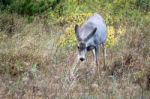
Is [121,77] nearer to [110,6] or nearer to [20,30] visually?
[20,30]

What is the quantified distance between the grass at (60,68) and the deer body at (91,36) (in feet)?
0.97

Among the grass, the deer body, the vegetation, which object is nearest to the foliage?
the vegetation

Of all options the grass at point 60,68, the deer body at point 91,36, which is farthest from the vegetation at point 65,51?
the deer body at point 91,36

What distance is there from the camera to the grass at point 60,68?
8.40 metres

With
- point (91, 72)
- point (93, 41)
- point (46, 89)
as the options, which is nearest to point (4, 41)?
point (93, 41)

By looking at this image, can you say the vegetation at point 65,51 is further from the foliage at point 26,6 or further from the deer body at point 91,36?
the deer body at point 91,36

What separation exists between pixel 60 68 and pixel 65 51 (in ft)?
7.13

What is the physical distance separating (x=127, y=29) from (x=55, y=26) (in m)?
2.24

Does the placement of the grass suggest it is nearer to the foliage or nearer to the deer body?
the deer body

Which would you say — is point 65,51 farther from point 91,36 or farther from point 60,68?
point 60,68

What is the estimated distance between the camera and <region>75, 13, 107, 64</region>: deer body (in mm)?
11434

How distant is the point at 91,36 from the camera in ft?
38.9

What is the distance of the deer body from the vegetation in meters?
0.30

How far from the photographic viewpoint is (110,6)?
17375 millimetres
